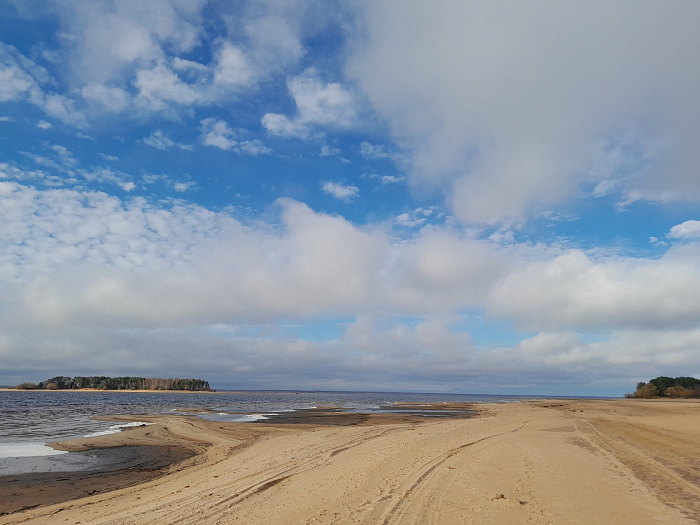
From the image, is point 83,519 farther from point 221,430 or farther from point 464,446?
point 221,430

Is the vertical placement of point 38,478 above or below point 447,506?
below

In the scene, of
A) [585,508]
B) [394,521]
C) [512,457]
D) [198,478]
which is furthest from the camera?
[512,457]

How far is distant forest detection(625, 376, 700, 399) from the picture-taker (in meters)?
98.6

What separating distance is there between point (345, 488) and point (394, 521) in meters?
3.08

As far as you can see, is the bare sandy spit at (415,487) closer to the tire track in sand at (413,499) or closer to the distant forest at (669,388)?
the tire track in sand at (413,499)

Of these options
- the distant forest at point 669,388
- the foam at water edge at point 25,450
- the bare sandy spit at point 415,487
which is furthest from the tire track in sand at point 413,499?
the distant forest at point 669,388

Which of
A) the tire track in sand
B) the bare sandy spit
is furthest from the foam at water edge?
the tire track in sand

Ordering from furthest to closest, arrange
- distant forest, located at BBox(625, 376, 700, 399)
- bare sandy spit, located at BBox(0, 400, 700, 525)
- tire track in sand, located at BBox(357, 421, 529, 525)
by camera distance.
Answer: distant forest, located at BBox(625, 376, 700, 399)
bare sandy spit, located at BBox(0, 400, 700, 525)
tire track in sand, located at BBox(357, 421, 529, 525)

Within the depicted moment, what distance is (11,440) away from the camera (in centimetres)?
2523

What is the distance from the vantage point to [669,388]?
103 metres

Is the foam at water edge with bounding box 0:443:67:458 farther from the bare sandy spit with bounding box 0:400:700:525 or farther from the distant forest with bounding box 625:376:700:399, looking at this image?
the distant forest with bounding box 625:376:700:399

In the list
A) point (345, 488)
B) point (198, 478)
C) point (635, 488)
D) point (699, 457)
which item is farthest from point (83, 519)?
point (699, 457)

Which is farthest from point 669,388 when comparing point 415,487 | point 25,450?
point 25,450

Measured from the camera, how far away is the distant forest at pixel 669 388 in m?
98.6
